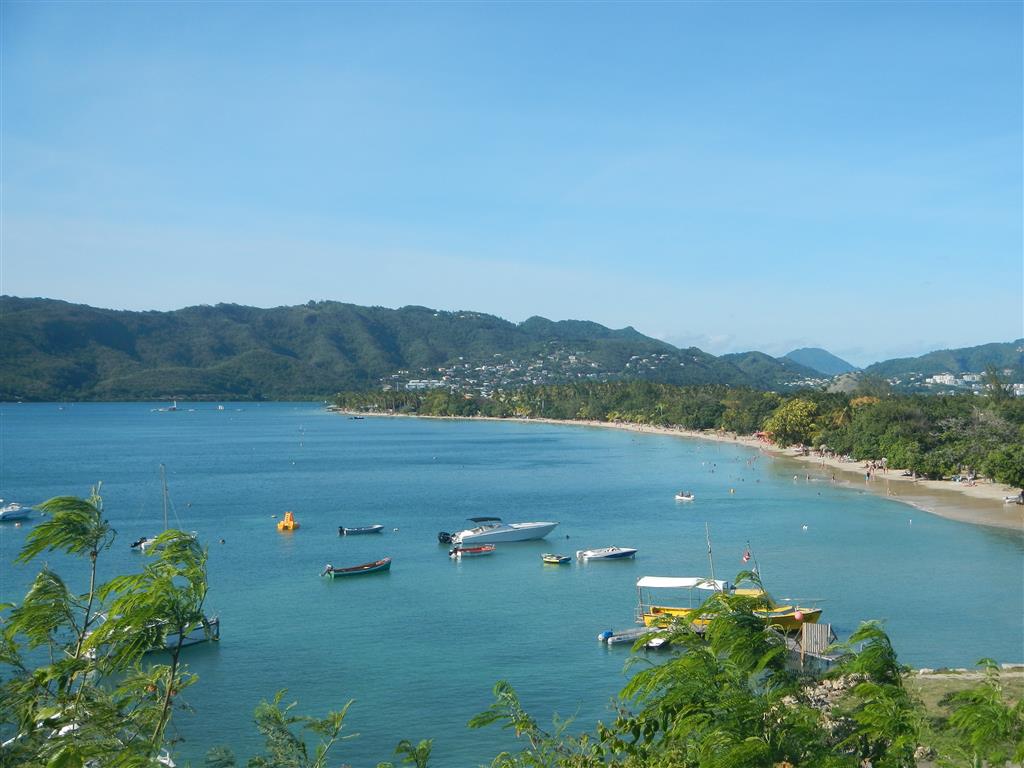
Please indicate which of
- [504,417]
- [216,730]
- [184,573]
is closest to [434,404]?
[504,417]

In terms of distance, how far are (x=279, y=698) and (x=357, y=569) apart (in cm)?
2808

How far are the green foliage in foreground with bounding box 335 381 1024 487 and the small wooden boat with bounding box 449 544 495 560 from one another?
29.9 meters

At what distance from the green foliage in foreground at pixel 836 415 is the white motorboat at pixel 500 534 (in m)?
26.7

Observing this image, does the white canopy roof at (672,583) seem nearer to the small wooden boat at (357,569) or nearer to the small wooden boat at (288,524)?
the small wooden boat at (357,569)

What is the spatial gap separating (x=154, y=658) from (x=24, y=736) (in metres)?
20.4

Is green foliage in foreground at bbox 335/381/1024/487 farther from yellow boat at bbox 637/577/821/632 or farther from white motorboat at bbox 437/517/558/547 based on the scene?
yellow boat at bbox 637/577/821/632

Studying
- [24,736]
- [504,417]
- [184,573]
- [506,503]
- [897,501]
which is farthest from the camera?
[504,417]

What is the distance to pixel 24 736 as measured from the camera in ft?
19.1

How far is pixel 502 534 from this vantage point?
4353 cm

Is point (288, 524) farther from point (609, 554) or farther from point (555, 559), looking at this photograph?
point (609, 554)

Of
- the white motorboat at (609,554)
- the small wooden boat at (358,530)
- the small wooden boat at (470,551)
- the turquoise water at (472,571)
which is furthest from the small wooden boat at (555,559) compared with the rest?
the small wooden boat at (358,530)

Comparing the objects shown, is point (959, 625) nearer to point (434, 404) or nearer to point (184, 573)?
point (184, 573)

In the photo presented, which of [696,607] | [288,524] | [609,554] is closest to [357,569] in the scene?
[609,554]

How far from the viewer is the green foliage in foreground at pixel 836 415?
59750 millimetres
